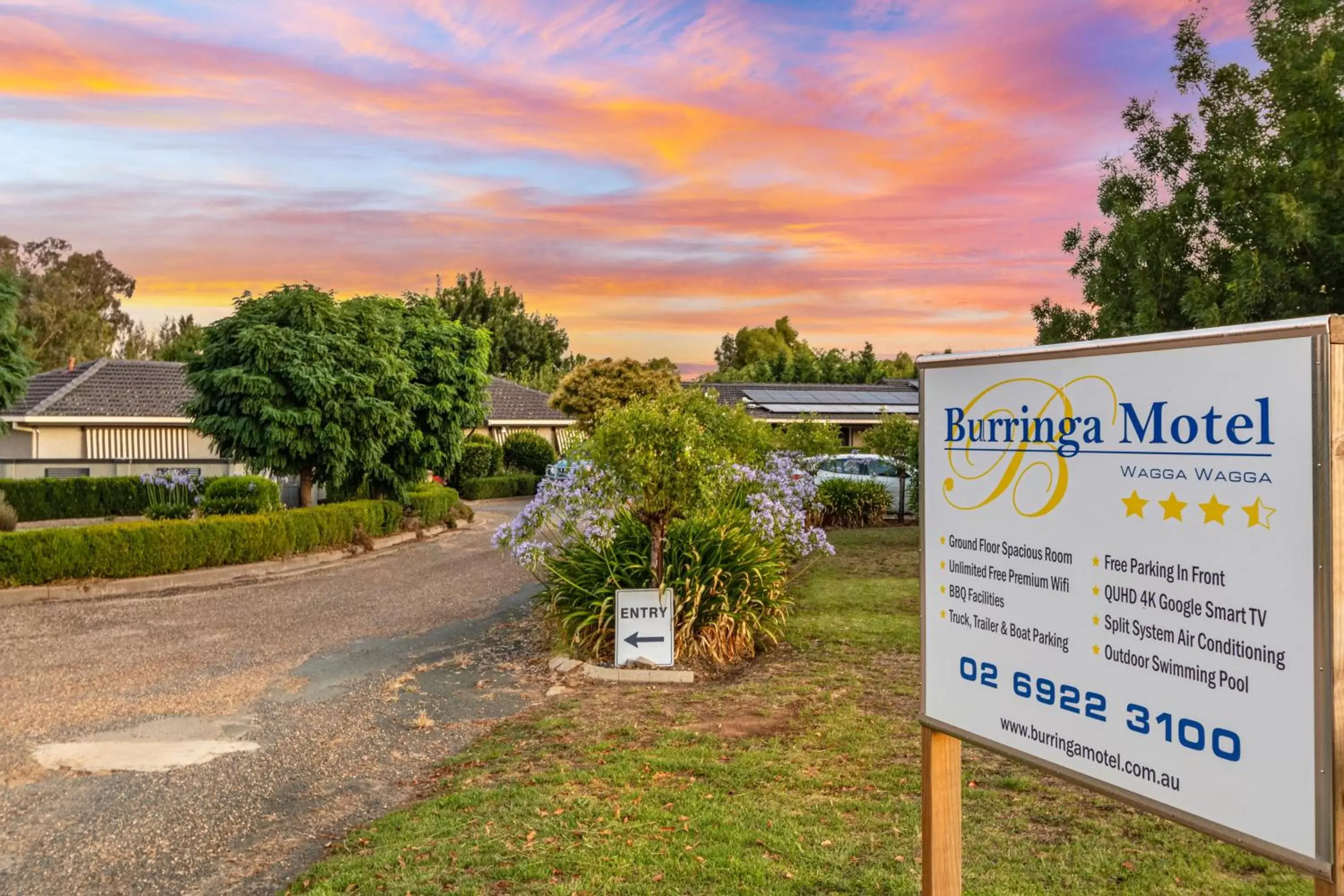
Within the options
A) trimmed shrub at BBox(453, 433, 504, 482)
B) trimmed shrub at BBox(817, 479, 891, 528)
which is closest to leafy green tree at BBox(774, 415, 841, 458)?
trimmed shrub at BBox(817, 479, 891, 528)

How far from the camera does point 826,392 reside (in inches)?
2117

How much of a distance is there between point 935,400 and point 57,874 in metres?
5.13

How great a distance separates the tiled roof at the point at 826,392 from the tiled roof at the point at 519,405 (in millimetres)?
6922

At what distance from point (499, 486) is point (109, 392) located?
14084 mm

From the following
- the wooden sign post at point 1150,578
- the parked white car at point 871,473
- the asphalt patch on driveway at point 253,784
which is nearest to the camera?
the wooden sign post at point 1150,578

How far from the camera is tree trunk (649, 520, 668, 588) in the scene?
10188 mm

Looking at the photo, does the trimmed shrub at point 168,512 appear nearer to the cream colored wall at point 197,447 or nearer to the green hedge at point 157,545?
the green hedge at point 157,545

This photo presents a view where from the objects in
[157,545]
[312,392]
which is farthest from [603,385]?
[157,545]

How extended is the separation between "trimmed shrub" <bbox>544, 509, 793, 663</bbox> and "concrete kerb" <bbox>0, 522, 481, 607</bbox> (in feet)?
27.0

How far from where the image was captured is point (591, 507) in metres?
10.6

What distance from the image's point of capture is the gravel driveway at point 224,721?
5.67 meters

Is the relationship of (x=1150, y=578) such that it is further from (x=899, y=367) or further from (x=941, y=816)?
(x=899, y=367)

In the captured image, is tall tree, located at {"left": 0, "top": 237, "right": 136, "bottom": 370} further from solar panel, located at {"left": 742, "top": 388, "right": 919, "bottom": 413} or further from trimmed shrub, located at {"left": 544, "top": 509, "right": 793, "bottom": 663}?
trimmed shrub, located at {"left": 544, "top": 509, "right": 793, "bottom": 663}

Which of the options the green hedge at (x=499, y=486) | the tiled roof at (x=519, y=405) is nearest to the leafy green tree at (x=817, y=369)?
the tiled roof at (x=519, y=405)
